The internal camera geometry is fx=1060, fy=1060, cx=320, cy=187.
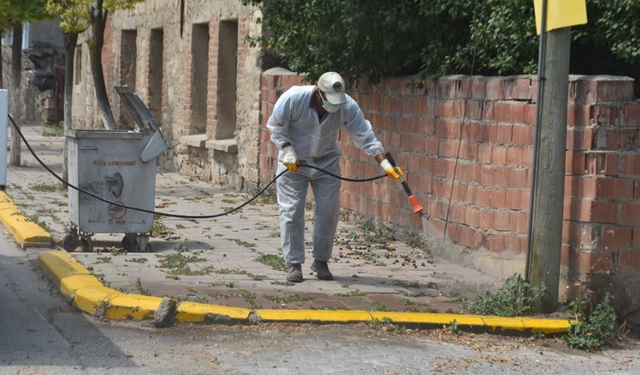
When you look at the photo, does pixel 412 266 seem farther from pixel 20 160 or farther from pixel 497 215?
pixel 20 160

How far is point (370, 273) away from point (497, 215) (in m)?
1.15

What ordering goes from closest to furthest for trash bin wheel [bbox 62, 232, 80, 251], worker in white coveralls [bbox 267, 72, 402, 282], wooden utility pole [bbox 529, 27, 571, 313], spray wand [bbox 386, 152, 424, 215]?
wooden utility pole [bbox 529, 27, 571, 313] < spray wand [bbox 386, 152, 424, 215] < worker in white coveralls [bbox 267, 72, 402, 282] < trash bin wheel [bbox 62, 232, 80, 251]

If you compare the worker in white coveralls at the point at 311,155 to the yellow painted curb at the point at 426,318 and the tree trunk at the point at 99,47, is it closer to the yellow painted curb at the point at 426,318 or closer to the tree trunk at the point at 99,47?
the yellow painted curb at the point at 426,318

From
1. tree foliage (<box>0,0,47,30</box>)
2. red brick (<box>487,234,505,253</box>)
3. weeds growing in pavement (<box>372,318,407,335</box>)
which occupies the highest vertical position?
tree foliage (<box>0,0,47,30</box>)

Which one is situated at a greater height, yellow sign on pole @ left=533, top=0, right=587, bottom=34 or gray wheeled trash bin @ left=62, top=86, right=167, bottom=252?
yellow sign on pole @ left=533, top=0, right=587, bottom=34

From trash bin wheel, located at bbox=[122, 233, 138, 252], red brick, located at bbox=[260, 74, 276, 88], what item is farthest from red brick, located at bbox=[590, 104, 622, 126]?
red brick, located at bbox=[260, 74, 276, 88]

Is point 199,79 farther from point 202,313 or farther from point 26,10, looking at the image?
point 202,313

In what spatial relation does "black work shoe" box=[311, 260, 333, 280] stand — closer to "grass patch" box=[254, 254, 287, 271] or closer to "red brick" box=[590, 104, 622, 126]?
"grass patch" box=[254, 254, 287, 271]

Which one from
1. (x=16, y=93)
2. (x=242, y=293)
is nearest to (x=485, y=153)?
(x=242, y=293)

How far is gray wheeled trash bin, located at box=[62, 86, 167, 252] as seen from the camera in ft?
31.2

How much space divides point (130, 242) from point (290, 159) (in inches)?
101

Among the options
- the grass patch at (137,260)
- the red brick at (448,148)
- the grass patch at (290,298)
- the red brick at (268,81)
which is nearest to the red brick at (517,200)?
the red brick at (448,148)

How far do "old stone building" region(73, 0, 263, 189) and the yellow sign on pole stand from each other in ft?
23.7

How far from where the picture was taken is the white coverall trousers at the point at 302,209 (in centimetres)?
815
